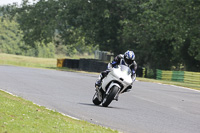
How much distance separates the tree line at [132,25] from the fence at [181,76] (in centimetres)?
265

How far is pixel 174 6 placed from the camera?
46.1 metres

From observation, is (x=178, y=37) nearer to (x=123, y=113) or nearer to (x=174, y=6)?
(x=174, y=6)

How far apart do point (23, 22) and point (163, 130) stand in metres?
52.0

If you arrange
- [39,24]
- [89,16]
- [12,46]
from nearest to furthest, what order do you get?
[89,16]
[39,24]
[12,46]

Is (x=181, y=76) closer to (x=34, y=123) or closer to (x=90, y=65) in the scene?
(x=90, y=65)

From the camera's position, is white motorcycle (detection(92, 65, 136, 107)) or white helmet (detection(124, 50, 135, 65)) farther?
white helmet (detection(124, 50, 135, 65))

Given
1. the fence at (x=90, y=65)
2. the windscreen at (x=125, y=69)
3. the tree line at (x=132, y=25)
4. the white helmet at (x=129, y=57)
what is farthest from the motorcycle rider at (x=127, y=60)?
the fence at (x=90, y=65)

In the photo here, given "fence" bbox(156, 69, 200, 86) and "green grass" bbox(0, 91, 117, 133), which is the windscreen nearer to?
"green grass" bbox(0, 91, 117, 133)

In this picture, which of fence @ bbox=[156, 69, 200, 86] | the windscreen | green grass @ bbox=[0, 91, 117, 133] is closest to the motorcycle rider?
the windscreen

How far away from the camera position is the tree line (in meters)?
45.3

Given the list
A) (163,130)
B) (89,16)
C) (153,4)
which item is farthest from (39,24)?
(163,130)

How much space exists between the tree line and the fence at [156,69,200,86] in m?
2.65

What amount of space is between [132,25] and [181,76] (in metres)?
11.8

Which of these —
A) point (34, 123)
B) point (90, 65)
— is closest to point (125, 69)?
point (34, 123)
